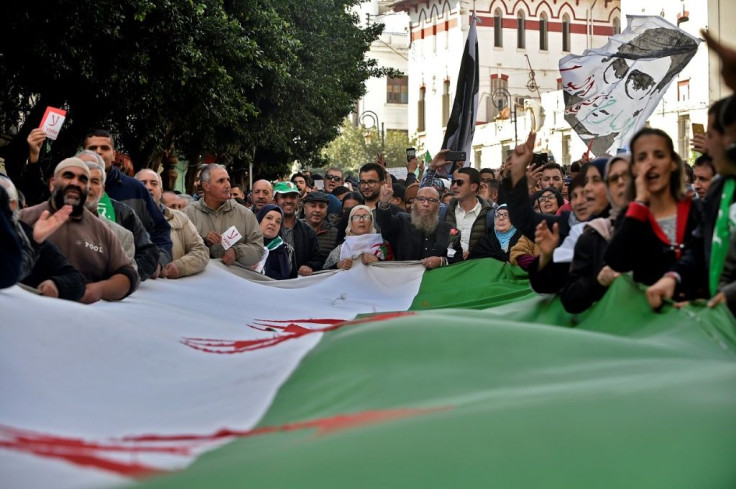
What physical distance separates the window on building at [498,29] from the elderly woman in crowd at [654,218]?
63.9 metres

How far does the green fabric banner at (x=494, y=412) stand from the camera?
371cm

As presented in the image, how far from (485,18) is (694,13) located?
104ft

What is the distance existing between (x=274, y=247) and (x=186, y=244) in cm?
186

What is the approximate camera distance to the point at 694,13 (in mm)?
37938

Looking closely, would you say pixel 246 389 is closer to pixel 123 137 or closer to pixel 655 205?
pixel 655 205

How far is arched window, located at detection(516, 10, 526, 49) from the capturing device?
6969cm

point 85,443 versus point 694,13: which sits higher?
point 694,13

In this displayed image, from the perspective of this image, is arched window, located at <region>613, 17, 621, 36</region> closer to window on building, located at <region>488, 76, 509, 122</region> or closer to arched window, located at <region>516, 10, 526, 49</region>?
arched window, located at <region>516, 10, 526, 49</region>

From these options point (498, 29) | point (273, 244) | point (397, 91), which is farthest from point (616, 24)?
point (273, 244)

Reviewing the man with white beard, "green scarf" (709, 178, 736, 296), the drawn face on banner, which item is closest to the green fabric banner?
"green scarf" (709, 178, 736, 296)

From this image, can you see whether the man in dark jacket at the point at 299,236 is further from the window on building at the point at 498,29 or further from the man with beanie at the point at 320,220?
the window on building at the point at 498,29

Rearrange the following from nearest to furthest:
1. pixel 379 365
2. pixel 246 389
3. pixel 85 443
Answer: pixel 85 443 < pixel 379 365 < pixel 246 389

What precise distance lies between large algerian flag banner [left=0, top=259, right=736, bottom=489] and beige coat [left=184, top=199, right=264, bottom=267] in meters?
5.21

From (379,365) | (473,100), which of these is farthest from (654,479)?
(473,100)
